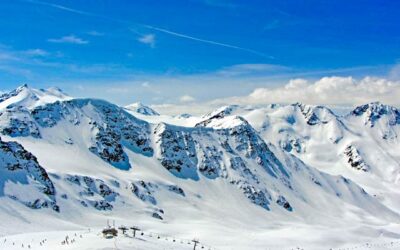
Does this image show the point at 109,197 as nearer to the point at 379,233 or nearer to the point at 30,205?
the point at 30,205

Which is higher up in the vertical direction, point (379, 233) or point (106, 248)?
point (379, 233)

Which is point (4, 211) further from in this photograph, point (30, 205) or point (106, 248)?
point (106, 248)

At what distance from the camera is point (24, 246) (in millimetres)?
50000

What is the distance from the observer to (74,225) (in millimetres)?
141625

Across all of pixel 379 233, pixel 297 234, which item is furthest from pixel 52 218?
pixel 379 233

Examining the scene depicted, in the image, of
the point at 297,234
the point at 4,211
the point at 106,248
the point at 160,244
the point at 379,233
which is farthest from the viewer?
the point at 379,233

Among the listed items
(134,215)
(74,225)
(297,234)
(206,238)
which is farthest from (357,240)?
(74,225)

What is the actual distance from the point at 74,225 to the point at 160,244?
9809 centimetres

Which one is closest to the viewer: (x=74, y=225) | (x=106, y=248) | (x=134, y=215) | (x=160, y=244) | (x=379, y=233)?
(x=106, y=248)

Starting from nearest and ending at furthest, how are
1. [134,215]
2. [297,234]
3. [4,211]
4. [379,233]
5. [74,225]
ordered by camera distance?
[4,211]
[74,225]
[297,234]
[134,215]
[379,233]

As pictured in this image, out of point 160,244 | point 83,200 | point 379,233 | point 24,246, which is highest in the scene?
point 379,233

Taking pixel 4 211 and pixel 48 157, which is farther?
pixel 48 157

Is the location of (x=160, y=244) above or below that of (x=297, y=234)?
below

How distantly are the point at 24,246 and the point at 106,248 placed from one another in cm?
1253
